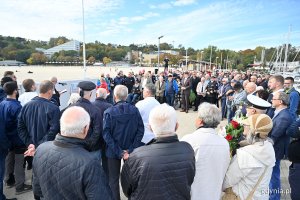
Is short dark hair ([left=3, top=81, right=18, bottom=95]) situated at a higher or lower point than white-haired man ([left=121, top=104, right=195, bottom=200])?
higher

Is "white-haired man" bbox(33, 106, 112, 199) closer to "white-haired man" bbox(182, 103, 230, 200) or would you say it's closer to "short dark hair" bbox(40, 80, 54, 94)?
"white-haired man" bbox(182, 103, 230, 200)

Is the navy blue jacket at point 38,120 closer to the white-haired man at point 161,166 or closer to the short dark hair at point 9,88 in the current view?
the short dark hair at point 9,88

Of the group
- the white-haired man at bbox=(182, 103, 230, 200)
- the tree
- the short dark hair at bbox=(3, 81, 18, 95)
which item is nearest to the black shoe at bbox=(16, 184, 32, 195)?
the short dark hair at bbox=(3, 81, 18, 95)

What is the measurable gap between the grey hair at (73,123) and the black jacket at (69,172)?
59 millimetres

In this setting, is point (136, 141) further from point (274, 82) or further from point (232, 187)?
point (274, 82)

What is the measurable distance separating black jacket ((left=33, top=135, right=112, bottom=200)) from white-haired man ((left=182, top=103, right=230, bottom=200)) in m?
0.92

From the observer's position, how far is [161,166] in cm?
200

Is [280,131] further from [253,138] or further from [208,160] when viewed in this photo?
[208,160]

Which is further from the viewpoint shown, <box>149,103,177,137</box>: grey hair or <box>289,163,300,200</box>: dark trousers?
<box>289,163,300,200</box>: dark trousers

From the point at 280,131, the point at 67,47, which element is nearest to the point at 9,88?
the point at 280,131

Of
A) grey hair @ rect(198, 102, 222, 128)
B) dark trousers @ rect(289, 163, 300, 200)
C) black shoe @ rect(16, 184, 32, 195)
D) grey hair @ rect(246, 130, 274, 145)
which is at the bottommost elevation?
black shoe @ rect(16, 184, 32, 195)

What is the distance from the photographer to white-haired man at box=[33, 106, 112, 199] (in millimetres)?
1901

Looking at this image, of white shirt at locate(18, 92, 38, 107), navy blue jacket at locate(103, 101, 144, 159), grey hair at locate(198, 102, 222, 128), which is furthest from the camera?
white shirt at locate(18, 92, 38, 107)

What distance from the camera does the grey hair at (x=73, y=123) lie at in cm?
199
